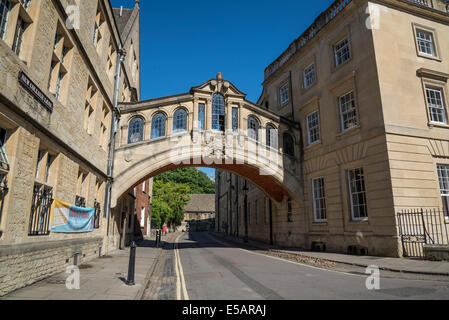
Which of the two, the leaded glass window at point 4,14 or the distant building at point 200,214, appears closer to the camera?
the leaded glass window at point 4,14

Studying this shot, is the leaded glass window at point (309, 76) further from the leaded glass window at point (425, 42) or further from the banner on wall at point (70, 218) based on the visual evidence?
the banner on wall at point (70, 218)

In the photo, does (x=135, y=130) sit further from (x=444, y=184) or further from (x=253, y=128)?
(x=444, y=184)

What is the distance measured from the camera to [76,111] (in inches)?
411

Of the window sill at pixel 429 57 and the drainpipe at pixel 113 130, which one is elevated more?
the window sill at pixel 429 57

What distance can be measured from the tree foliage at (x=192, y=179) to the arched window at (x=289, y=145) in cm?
4966

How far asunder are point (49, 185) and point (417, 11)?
18826 mm

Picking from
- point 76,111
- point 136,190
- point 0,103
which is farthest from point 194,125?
point 0,103

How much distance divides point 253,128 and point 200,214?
57177mm

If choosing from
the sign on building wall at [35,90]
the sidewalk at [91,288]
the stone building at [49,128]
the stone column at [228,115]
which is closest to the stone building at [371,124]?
the stone column at [228,115]

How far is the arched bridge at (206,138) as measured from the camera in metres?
16.4

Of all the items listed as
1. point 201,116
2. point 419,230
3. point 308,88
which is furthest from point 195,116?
point 419,230

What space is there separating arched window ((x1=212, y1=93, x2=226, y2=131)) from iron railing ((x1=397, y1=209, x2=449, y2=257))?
10486mm

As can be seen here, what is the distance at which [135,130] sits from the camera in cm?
1706

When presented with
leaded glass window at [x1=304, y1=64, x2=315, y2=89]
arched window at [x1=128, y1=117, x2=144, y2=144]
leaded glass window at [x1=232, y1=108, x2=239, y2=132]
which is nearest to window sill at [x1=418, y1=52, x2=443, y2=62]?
leaded glass window at [x1=304, y1=64, x2=315, y2=89]
